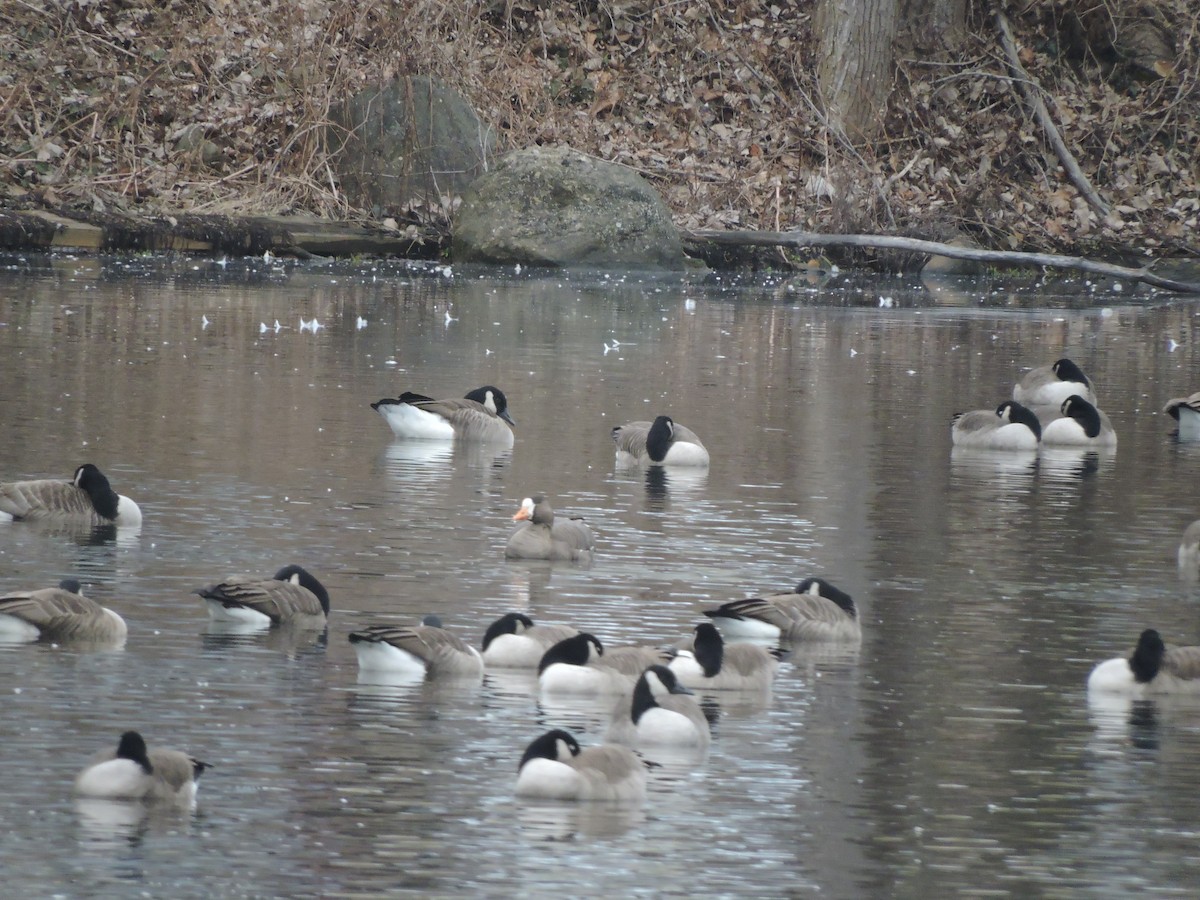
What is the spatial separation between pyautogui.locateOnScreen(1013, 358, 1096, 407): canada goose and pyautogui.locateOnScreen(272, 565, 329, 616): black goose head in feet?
34.1

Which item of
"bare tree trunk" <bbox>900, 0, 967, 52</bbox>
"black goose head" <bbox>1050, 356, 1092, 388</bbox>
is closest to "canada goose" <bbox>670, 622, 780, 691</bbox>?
"black goose head" <bbox>1050, 356, 1092, 388</bbox>

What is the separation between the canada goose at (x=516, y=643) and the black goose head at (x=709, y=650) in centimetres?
56

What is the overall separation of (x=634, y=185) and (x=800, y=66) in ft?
23.9

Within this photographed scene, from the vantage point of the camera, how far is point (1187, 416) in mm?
16812

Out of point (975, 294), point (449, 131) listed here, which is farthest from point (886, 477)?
point (449, 131)

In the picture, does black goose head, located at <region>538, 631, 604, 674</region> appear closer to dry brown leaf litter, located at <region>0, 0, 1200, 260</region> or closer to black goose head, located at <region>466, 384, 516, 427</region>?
black goose head, located at <region>466, 384, 516, 427</region>

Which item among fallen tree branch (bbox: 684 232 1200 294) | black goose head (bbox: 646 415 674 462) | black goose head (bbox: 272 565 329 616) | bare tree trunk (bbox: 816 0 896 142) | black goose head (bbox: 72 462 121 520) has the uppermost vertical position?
bare tree trunk (bbox: 816 0 896 142)

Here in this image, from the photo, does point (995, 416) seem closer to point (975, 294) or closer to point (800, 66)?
point (975, 294)

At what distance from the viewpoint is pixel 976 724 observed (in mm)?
7801

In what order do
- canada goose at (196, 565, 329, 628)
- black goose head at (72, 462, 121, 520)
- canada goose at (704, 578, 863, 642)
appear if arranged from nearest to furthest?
canada goose at (196, 565, 329, 628), canada goose at (704, 578, 863, 642), black goose head at (72, 462, 121, 520)

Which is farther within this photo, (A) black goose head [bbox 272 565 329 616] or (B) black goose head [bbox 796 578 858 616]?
(B) black goose head [bbox 796 578 858 616]

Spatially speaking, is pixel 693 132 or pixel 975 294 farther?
pixel 693 132

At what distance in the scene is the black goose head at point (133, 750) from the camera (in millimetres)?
6238

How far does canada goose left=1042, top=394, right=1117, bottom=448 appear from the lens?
1587cm
